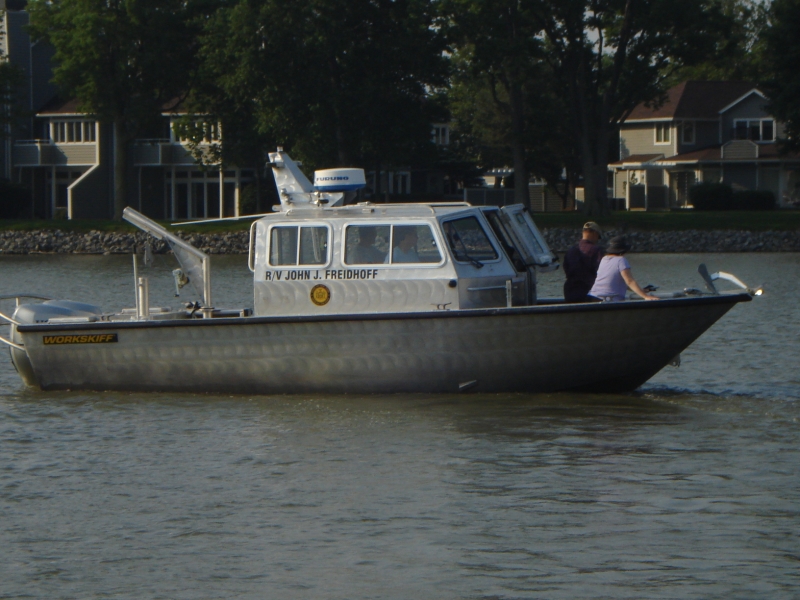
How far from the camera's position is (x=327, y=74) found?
52875mm

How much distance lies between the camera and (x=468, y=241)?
1437 cm

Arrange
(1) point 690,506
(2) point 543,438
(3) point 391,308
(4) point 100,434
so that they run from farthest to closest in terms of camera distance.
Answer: (3) point 391,308, (4) point 100,434, (2) point 543,438, (1) point 690,506

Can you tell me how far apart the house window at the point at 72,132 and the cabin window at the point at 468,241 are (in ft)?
181

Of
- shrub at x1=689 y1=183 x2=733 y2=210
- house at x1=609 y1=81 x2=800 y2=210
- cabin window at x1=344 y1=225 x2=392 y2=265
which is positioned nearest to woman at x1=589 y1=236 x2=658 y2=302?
cabin window at x1=344 y1=225 x2=392 y2=265

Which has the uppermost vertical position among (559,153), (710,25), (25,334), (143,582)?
(710,25)

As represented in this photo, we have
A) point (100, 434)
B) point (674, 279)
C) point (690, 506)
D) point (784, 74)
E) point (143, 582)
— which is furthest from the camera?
point (784, 74)

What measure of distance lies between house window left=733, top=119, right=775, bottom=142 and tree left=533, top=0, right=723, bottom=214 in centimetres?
1777

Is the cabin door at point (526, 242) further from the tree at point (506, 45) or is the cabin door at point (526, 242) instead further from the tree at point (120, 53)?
the tree at point (120, 53)

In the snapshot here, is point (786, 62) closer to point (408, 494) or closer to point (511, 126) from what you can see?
point (511, 126)

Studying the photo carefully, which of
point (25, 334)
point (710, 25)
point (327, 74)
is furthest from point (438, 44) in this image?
point (25, 334)

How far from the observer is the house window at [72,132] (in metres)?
67.1

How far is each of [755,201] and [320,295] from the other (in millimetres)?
48859

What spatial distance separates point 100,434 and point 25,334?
2.34 metres

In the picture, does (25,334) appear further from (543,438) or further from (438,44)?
(438,44)
